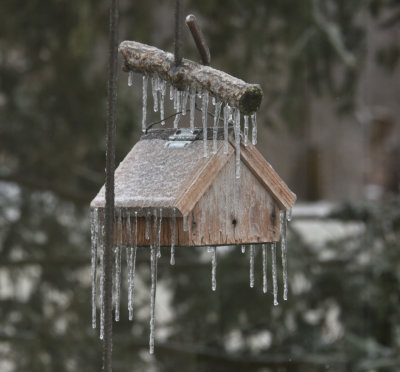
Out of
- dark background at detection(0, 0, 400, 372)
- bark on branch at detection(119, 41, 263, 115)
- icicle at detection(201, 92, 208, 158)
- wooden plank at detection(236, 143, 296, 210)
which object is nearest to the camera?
bark on branch at detection(119, 41, 263, 115)

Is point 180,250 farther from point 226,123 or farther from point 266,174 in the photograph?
point 226,123

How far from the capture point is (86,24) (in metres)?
4.84

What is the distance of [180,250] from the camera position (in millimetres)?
6008

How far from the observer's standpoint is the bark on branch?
1.50 meters

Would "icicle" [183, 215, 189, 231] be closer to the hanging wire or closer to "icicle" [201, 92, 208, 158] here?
"icicle" [201, 92, 208, 158]

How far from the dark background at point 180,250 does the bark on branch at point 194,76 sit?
3441mm

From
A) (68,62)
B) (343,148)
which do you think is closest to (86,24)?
(68,62)

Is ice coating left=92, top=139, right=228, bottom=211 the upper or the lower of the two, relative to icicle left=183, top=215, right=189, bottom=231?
upper

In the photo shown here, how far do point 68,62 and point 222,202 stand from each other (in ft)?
13.6

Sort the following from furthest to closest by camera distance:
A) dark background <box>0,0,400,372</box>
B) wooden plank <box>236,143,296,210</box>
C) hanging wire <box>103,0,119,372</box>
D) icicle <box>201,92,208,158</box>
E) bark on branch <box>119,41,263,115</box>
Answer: dark background <box>0,0,400,372</box> < wooden plank <box>236,143,296,210</box> < icicle <box>201,92,208,158</box> < bark on branch <box>119,41,263,115</box> < hanging wire <box>103,0,119,372</box>

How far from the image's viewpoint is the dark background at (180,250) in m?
5.35

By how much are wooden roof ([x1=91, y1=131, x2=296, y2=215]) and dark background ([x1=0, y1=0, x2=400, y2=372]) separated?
3471 mm

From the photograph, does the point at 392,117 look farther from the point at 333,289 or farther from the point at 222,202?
the point at 222,202

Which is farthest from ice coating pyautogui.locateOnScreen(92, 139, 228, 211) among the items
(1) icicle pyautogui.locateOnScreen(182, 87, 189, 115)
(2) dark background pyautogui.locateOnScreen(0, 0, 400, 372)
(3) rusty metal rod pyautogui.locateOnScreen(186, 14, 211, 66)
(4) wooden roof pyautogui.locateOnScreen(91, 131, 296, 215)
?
(2) dark background pyautogui.locateOnScreen(0, 0, 400, 372)
